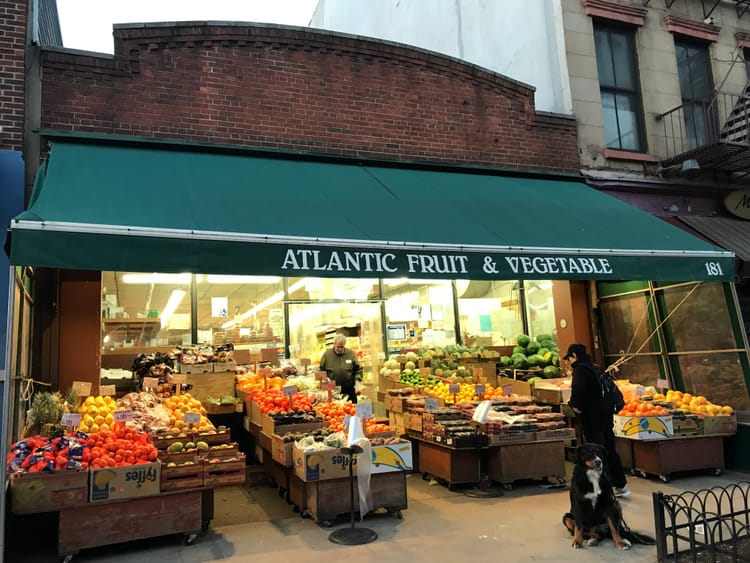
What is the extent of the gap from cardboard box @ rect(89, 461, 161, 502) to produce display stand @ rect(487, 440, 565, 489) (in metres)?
4.63

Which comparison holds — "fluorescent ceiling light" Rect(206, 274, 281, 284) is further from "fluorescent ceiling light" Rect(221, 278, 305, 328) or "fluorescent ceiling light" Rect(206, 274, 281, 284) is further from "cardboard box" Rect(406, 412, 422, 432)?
"cardboard box" Rect(406, 412, 422, 432)

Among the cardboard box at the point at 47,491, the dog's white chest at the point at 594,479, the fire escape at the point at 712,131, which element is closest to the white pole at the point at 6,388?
the cardboard box at the point at 47,491

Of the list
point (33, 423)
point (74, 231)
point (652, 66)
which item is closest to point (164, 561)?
point (33, 423)

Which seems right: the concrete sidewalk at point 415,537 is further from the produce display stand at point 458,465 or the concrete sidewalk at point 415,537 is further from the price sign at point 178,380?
the price sign at point 178,380

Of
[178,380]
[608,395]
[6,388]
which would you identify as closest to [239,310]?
[178,380]

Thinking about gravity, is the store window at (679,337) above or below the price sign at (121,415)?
above

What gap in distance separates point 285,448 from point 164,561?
1.99 meters

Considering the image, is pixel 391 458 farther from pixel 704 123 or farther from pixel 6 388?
pixel 704 123

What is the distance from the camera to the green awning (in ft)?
19.9

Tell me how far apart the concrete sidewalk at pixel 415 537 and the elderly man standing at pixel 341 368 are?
2.98 m

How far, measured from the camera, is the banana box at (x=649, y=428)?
8797 mm

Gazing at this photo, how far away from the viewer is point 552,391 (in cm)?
1070

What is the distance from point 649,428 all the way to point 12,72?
34.0 ft

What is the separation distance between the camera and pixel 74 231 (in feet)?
18.8
